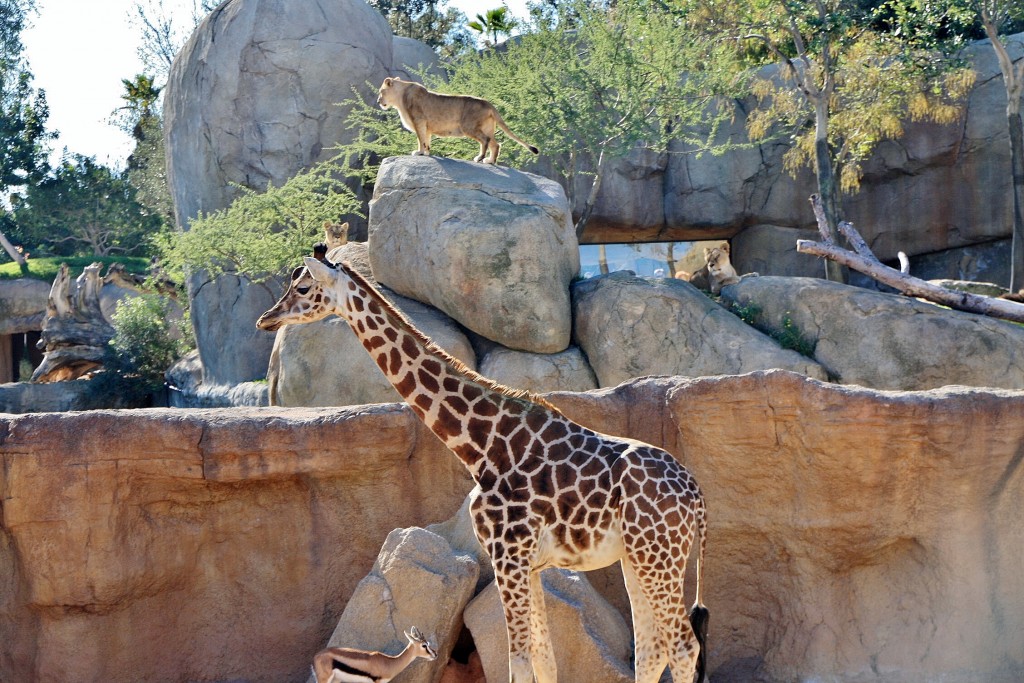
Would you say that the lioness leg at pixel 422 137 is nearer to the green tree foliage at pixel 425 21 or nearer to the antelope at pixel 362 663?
the antelope at pixel 362 663

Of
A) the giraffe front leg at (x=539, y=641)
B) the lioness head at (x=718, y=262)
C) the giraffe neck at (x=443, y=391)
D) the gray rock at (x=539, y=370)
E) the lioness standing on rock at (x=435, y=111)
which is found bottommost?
the giraffe front leg at (x=539, y=641)

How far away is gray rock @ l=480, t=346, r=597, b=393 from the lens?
1504 centimetres

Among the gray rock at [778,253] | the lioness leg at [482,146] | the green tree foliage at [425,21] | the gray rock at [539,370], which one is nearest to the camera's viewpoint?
the gray rock at [539,370]

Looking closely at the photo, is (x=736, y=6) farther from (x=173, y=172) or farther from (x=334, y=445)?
(x=334, y=445)

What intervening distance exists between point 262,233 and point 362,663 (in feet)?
42.3

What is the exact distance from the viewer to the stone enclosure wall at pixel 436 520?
7871 millimetres

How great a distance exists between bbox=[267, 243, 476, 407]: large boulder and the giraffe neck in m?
7.87

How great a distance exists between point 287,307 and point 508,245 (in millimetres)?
8562

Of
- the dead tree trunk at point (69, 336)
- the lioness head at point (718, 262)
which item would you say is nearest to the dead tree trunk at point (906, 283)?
the lioness head at point (718, 262)

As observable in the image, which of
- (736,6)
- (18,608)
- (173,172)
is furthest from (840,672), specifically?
(173,172)

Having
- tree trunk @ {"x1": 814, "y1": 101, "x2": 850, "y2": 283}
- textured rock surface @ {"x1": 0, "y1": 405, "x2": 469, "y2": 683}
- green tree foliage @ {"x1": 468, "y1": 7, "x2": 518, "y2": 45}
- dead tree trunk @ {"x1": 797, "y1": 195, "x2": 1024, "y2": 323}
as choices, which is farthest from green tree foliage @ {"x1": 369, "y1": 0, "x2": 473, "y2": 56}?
textured rock surface @ {"x1": 0, "y1": 405, "x2": 469, "y2": 683}

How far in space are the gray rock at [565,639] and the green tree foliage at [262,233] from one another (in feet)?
37.8

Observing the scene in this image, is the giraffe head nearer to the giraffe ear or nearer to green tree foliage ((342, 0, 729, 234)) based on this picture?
the giraffe ear

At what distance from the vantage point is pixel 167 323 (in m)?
22.9
